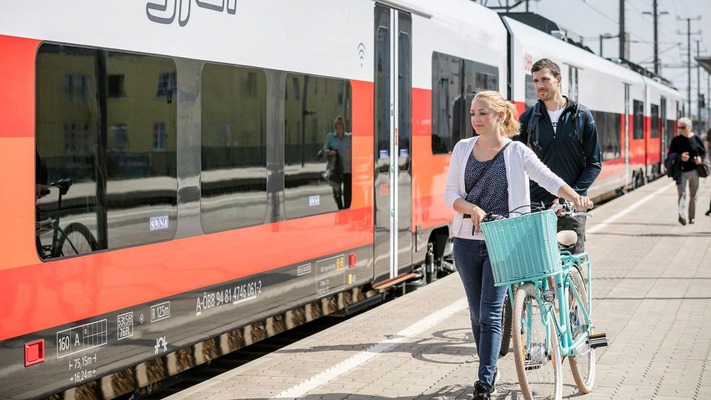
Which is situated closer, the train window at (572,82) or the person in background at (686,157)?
the person in background at (686,157)

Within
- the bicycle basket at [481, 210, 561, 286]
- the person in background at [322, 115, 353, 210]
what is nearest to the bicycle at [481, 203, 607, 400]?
the bicycle basket at [481, 210, 561, 286]

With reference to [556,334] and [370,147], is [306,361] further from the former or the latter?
[370,147]

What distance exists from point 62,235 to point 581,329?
9.54ft

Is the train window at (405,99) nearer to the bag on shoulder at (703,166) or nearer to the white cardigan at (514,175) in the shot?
the white cardigan at (514,175)

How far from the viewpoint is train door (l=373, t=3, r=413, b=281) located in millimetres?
10047

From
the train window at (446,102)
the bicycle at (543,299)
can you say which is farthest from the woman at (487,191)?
the train window at (446,102)

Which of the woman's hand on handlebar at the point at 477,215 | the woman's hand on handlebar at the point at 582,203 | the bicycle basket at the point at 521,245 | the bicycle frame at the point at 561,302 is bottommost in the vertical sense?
the bicycle frame at the point at 561,302

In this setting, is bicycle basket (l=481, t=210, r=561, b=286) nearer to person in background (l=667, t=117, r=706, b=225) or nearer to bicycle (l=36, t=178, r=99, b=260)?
→ bicycle (l=36, t=178, r=99, b=260)

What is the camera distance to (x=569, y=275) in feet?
21.2

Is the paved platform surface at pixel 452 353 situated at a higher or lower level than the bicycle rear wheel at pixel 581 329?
lower

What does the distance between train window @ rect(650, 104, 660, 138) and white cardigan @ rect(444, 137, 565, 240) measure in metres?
29.3

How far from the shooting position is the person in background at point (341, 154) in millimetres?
9008

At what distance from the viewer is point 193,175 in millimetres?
6730

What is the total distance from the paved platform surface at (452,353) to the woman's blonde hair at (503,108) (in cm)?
148
